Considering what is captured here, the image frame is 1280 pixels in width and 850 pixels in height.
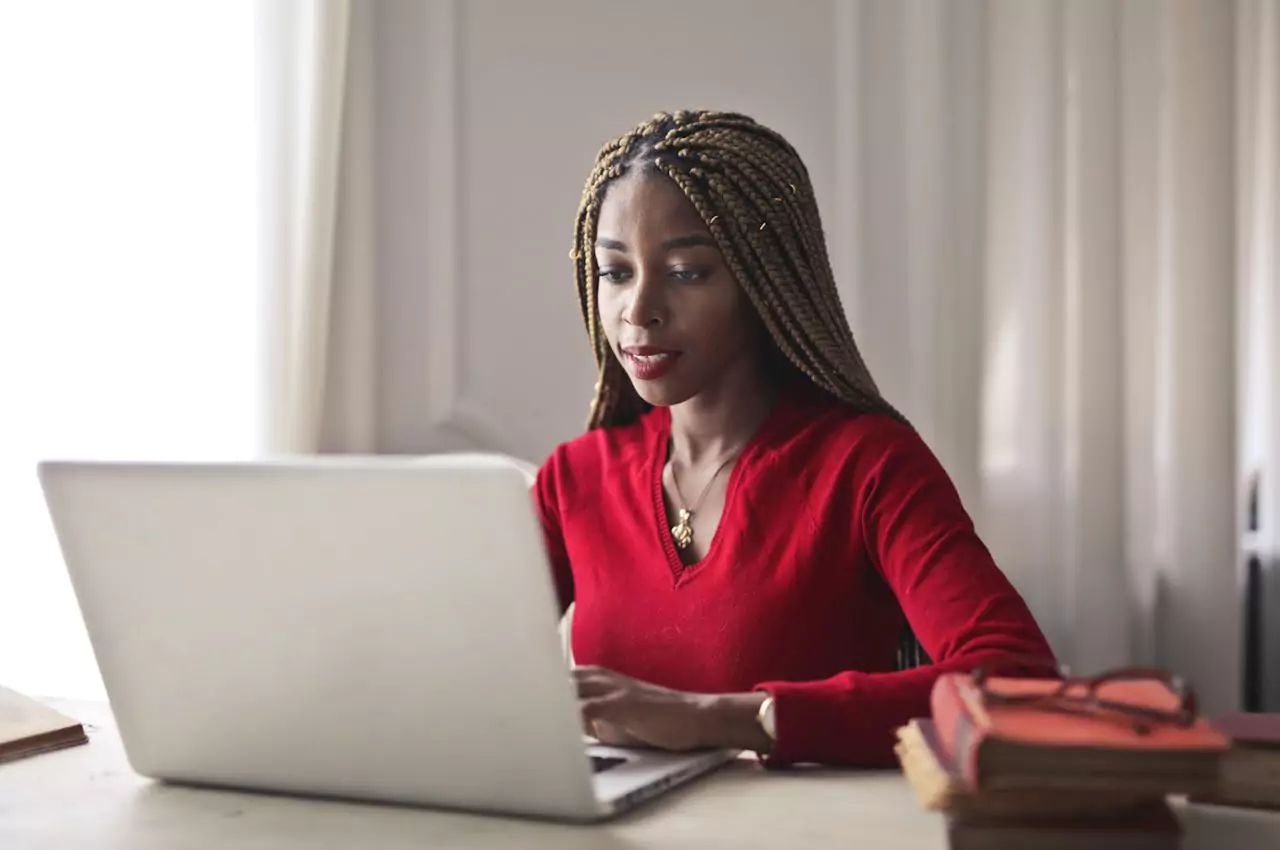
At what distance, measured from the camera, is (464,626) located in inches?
35.6

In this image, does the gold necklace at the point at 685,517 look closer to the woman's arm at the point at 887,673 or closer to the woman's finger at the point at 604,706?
the woman's arm at the point at 887,673

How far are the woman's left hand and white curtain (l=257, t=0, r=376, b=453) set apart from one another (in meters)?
1.32

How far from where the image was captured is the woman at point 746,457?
58.3 inches

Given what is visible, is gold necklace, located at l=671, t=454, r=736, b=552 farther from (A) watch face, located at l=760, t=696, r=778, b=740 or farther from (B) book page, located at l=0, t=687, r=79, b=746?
(B) book page, located at l=0, t=687, r=79, b=746

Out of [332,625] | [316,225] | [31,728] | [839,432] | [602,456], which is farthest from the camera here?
[316,225]

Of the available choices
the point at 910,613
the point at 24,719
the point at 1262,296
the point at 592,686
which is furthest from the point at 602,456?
the point at 1262,296

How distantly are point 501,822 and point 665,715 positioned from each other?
0.73 feet

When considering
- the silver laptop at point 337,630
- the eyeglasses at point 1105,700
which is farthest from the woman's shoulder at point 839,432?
the eyeglasses at point 1105,700

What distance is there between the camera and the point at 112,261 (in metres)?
2.11

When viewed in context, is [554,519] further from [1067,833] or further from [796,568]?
[1067,833]

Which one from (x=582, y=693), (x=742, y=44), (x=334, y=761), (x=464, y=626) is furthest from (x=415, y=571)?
(x=742, y=44)

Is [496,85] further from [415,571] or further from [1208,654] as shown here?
[415,571]

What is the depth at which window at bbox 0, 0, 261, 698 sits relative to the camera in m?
2.00

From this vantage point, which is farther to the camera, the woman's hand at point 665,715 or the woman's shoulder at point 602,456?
the woman's shoulder at point 602,456
